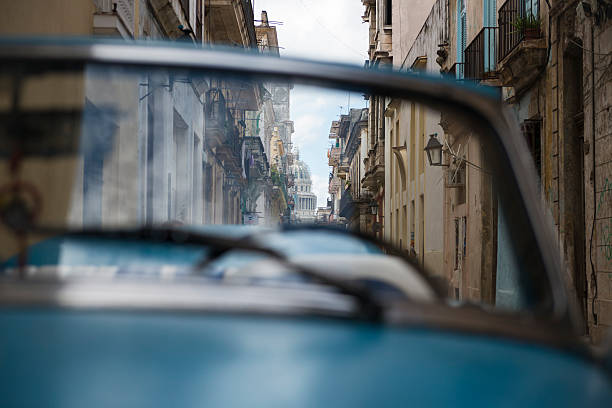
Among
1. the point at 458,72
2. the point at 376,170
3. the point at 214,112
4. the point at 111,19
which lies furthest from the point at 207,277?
the point at 376,170

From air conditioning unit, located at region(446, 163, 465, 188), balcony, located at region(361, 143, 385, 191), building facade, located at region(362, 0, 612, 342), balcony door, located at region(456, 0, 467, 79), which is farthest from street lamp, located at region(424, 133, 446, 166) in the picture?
balcony, located at region(361, 143, 385, 191)

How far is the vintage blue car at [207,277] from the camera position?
871mm

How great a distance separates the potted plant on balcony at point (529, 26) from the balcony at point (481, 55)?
4.61 feet

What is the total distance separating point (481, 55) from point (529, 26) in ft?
8.11

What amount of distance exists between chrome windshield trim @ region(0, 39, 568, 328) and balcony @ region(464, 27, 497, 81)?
39.1 ft

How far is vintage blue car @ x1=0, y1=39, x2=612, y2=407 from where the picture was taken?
0.87m

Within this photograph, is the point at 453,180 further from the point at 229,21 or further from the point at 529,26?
the point at 229,21

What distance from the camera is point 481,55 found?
13.8 meters

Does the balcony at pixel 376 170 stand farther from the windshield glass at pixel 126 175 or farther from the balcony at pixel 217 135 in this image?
the windshield glass at pixel 126 175

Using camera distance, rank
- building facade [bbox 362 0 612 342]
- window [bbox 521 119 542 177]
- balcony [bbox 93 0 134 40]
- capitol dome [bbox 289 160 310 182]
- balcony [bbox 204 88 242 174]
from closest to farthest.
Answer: balcony [bbox 204 88 242 174]
capitol dome [bbox 289 160 310 182]
building facade [bbox 362 0 612 342]
balcony [bbox 93 0 134 40]
window [bbox 521 119 542 177]

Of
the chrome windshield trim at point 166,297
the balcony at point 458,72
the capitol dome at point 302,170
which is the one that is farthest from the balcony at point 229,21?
the chrome windshield trim at point 166,297

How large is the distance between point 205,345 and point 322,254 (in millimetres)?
570

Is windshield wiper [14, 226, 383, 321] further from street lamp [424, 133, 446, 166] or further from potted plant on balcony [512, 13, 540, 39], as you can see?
potted plant on balcony [512, 13, 540, 39]

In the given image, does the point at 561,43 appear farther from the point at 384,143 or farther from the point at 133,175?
the point at 384,143
